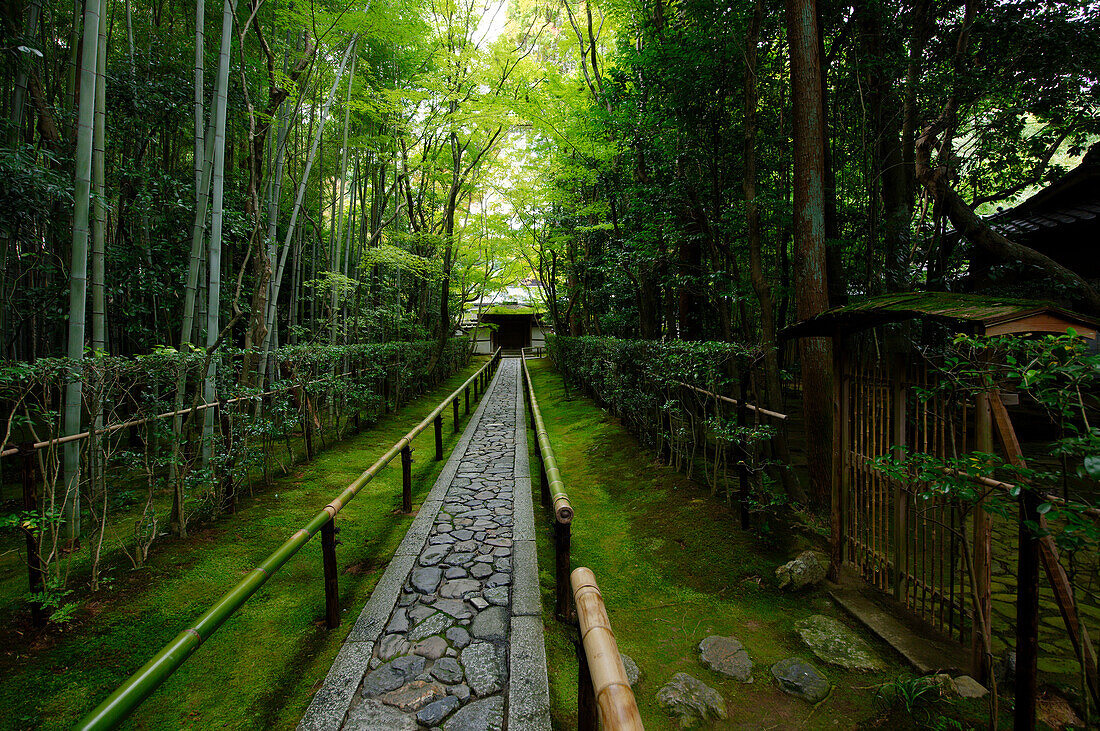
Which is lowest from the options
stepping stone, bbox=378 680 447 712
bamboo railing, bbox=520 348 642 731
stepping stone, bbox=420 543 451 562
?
stepping stone, bbox=378 680 447 712

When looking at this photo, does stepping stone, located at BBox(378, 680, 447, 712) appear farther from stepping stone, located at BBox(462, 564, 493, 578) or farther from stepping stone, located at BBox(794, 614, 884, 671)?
stepping stone, located at BBox(794, 614, 884, 671)

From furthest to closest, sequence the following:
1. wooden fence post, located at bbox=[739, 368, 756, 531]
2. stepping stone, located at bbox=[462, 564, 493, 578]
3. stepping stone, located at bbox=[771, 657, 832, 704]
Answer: wooden fence post, located at bbox=[739, 368, 756, 531] < stepping stone, located at bbox=[462, 564, 493, 578] < stepping stone, located at bbox=[771, 657, 832, 704]

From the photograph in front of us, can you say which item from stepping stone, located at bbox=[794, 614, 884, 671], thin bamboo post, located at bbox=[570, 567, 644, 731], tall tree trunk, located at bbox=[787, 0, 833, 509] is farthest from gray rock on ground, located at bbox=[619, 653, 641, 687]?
tall tree trunk, located at bbox=[787, 0, 833, 509]

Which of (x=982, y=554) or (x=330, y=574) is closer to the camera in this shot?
(x=982, y=554)

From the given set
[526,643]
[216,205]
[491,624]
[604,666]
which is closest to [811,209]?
[604,666]

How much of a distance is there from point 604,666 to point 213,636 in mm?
3258

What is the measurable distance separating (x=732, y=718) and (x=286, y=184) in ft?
53.5

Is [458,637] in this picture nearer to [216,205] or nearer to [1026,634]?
[1026,634]

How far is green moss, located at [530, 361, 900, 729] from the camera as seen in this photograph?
98.4 inches

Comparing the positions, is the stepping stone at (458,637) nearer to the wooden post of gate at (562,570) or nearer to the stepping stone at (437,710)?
the stepping stone at (437,710)

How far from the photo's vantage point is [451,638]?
302 centimetres

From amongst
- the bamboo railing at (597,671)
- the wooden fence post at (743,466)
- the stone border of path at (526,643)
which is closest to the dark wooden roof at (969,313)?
the wooden fence post at (743,466)

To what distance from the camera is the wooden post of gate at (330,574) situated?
310cm

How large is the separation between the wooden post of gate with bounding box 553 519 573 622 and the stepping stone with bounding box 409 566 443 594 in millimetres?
1070
